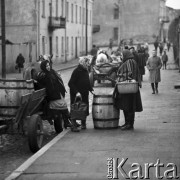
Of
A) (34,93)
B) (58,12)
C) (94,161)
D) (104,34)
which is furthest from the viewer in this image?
(104,34)

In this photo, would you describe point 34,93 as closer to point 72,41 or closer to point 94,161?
point 94,161

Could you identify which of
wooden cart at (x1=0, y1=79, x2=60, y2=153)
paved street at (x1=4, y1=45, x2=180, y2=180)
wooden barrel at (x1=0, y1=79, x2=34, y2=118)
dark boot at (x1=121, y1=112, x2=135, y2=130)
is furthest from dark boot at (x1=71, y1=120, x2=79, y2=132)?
wooden barrel at (x1=0, y1=79, x2=34, y2=118)

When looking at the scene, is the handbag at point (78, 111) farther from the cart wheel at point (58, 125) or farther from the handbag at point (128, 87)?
the handbag at point (128, 87)

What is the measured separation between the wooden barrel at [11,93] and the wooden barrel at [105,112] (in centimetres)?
168

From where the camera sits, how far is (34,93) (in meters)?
10.8

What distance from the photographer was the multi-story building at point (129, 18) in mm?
92812

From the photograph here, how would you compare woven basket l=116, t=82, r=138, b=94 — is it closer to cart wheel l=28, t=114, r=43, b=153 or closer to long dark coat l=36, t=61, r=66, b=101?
long dark coat l=36, t=61, r=66, b=101

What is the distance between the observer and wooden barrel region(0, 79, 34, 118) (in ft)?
35.8

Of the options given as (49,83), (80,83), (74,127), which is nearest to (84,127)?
(74,127)

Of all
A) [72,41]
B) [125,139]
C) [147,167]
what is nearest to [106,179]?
[147,167]

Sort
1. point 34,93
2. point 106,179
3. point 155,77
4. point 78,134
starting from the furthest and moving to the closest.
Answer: point 155,77 → point 78,134 → point 34,93 → point 106,179

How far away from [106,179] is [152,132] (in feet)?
13.9

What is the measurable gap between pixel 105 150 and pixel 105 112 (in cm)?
249

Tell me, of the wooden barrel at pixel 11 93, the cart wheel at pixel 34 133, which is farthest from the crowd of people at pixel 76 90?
the cart wheel at pixel 34 133
